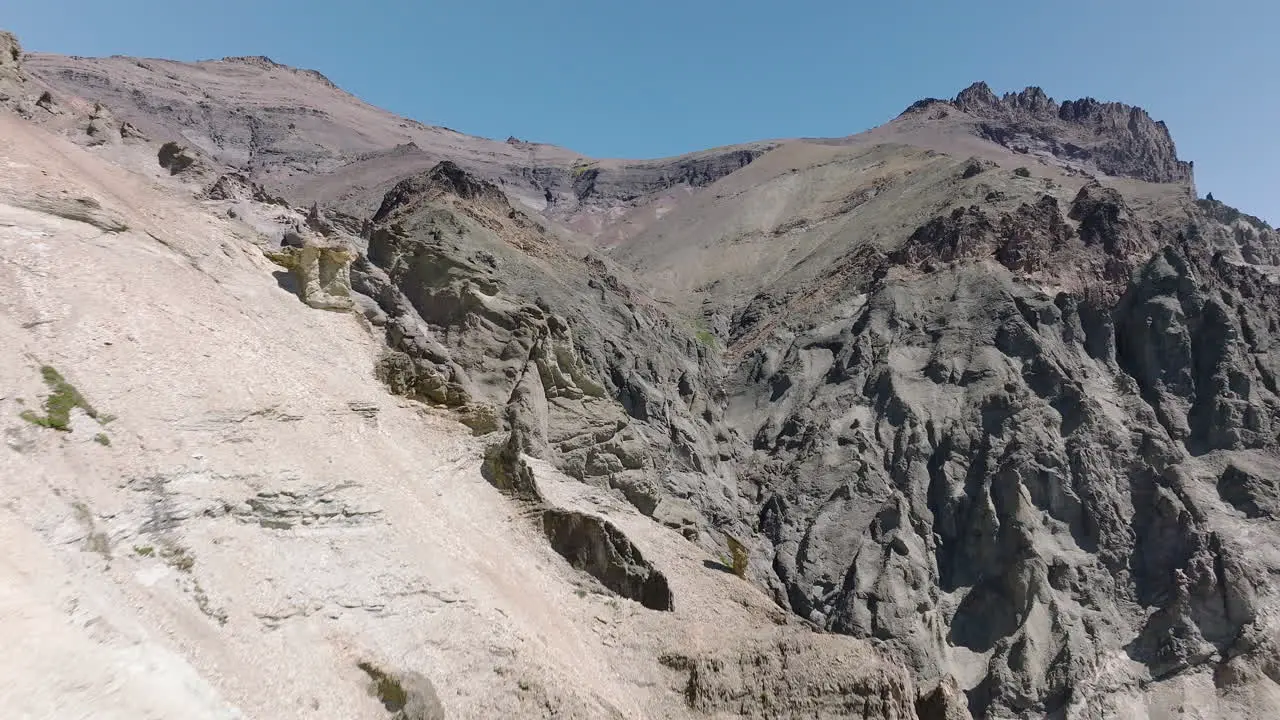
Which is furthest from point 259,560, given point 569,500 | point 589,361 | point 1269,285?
point 1269,285

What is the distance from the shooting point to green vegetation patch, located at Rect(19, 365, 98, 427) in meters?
11.6

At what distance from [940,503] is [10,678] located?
41328 mm

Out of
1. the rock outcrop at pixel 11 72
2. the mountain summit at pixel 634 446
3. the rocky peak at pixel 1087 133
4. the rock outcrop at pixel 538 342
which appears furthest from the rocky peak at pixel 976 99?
the rock outcrop at pixel 11 72

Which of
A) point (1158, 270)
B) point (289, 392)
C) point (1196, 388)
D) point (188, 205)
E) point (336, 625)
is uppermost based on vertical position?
point (1158, 270)

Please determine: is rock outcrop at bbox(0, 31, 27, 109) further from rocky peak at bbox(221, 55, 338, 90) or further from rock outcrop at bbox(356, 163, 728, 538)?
rocky peak at bbox(221, 55, 338, 90)

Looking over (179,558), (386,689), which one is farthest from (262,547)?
(386,689)

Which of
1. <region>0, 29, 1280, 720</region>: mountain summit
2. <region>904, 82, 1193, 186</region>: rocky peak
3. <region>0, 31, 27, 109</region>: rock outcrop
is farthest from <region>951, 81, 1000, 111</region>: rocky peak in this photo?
<region>0, 31, 27, 109</region>: rock outcrop

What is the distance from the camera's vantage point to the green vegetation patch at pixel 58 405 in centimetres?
1157

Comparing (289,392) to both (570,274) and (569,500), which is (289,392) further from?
(570,274)

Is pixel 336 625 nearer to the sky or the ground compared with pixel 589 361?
nearer to the ground

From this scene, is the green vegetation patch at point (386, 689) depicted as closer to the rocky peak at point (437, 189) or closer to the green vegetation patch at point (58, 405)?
the green vegetation patch at point (58, 405)

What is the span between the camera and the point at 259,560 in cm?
1200

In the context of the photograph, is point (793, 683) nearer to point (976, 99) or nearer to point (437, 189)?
point (437, 189)

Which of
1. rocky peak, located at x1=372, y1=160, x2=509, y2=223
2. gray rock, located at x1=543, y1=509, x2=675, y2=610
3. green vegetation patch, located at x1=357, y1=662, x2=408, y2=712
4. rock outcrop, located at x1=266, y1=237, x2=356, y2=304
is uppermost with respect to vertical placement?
rocky peak, located at x1=372, y1=160, x2=509, y2=223
